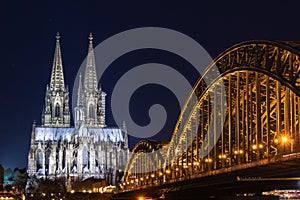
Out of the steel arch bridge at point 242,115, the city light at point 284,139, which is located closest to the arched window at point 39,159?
the steel arch bridge at point 242,115

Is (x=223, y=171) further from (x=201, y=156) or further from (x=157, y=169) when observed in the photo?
(x=157, y=169)

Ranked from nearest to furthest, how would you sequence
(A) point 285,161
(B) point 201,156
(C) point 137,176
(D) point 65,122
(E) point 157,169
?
(A) point 285,161
(B) point 201,156
(E) point 157,169
(C) point 137,176
(D) point 65,122

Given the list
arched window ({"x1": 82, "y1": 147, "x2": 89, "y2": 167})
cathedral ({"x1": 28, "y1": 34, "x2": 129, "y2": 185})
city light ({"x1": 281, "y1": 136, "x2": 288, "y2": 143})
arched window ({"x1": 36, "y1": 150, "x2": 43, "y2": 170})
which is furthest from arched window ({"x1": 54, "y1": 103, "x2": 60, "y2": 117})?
city light ({"x1": 281, "y1": 136, "x2": 288, "y2": 143})

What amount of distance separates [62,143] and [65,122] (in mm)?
14689

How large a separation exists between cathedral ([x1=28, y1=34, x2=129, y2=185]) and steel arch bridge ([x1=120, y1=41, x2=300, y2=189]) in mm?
88046

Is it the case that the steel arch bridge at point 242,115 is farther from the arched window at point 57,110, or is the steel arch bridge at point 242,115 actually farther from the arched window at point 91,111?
the arched window at point 57,110

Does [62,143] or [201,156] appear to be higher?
[62,143]

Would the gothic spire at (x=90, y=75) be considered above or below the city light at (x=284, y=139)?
above

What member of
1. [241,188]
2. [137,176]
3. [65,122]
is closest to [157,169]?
[137,176]

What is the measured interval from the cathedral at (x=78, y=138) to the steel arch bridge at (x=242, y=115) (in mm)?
88046

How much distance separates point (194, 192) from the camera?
70.3 meters

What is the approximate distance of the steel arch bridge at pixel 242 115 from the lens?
43.7 m

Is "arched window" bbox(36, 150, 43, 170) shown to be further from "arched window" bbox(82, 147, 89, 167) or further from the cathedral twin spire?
the cathedral twin spire

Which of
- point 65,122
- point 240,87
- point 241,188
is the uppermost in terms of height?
point 65,122
